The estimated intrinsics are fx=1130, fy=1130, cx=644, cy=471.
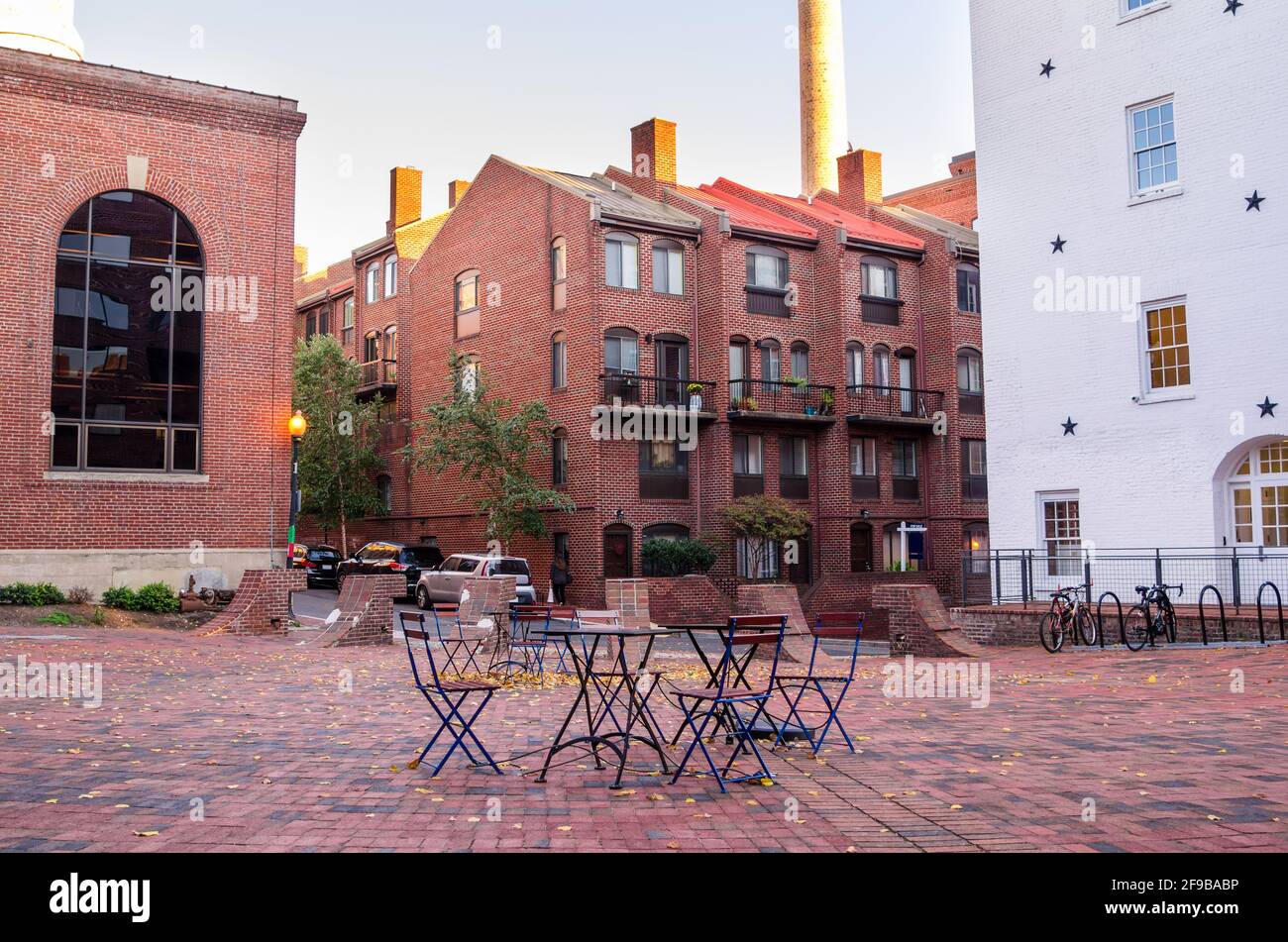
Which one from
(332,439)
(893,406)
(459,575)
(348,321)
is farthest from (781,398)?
(348,321)

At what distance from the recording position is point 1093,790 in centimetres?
710

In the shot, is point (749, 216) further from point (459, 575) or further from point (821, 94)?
point (821, 94)

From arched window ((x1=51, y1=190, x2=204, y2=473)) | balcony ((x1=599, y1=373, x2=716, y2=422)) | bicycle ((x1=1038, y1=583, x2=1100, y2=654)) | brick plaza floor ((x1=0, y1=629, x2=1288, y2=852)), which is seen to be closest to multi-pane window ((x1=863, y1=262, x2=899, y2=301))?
balcony ((x1=599, y1=373, x2=716, y2=422))

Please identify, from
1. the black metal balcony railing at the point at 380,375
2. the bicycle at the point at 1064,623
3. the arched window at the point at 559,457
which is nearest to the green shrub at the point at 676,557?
the arched window at the point at 559,457

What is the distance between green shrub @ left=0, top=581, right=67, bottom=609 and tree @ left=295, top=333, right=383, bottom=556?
816 inches

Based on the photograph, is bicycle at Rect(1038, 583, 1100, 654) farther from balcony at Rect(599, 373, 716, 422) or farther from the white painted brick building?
balcony at Rect(599, 373, 716, 422)

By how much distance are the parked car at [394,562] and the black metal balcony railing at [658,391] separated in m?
7.53

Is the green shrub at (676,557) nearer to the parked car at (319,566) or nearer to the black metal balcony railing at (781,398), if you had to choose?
the black metal balcony railing at (781,398)

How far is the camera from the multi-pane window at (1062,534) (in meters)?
23.1

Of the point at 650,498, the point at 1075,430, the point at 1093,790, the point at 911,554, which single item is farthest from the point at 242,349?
the point at 911,554

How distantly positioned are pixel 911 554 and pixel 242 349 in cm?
2447

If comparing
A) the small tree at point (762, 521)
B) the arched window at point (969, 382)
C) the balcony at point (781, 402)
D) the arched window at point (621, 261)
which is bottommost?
the small tree at point (762, 521)

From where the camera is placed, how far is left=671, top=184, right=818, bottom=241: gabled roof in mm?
36125
